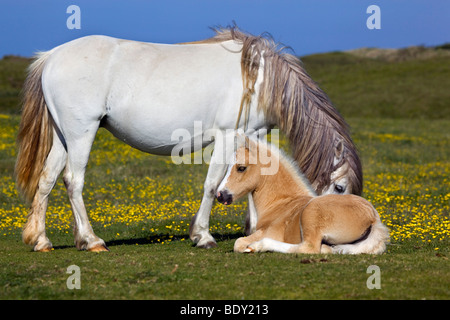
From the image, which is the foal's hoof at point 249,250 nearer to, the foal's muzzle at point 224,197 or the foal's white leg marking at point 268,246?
the foal's white leg marking at point 268,246

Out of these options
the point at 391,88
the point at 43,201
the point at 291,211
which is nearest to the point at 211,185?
the point at 291,211

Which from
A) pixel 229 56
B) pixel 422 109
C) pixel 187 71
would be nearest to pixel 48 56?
pixel 187 71

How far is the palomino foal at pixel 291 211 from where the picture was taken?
739 centimetres

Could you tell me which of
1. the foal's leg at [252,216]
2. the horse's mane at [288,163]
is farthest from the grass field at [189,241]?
the horse's mane at [288,163]

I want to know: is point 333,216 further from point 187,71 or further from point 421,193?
point 421,193

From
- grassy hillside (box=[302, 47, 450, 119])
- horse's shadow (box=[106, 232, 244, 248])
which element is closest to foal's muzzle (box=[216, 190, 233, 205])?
horse's shadow (box=[106, 232, 244, 248])

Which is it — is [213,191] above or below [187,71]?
below

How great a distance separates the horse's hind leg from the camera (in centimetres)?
896

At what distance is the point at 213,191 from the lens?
894 centimetres

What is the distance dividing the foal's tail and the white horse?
1220 millimetres

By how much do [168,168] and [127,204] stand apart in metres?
4.69

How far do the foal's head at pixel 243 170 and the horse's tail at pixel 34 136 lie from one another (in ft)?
9.94

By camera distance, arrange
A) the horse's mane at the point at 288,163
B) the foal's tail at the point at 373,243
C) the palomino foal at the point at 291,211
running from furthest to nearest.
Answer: the horse's mane at the point at 288,163, the foal's tail at the point at 373,243, the palomino foal at the point at 291,211

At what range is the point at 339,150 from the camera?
8.74 metres
